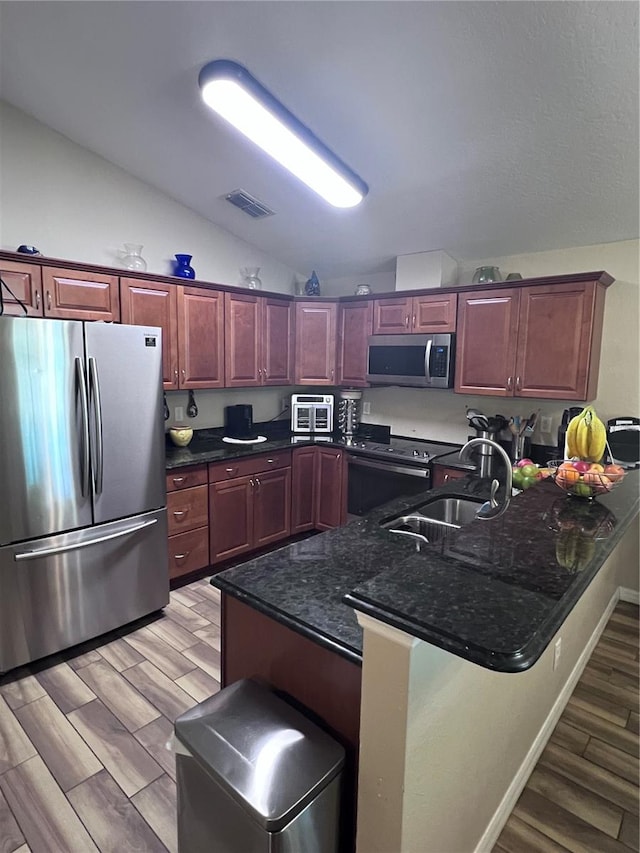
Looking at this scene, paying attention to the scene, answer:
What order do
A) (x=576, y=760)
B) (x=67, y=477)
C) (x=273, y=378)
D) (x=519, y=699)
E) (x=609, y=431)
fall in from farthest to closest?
(x=273, y=378) < (x=609, y=431) < (x=67, y=477) < (x=576, y=760) < (x=519, y=699)

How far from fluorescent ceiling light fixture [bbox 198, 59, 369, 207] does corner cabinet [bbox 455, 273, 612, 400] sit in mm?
1214

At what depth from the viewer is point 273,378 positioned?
4062 mm

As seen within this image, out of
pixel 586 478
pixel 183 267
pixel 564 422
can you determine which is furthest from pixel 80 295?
pixel 564 422

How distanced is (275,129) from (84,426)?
183cm

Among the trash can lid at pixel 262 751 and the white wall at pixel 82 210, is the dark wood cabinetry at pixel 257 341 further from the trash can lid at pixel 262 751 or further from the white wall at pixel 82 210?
the trash can lid at pixel 262 751

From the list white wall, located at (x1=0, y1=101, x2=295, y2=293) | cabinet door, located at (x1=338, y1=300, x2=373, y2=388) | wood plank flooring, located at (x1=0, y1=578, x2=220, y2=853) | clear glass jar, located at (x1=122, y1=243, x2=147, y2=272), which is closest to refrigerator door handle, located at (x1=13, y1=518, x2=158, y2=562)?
wood plank flooring, located at (x1=0, y1=578, x2=220, y2=853)

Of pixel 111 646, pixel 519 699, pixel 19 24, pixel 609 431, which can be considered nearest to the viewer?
pixel 519 699

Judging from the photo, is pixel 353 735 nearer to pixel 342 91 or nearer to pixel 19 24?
pixel 342 91

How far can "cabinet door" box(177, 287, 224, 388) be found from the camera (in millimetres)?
3377

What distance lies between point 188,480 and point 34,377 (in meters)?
1.23

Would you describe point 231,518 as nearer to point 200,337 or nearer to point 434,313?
point 200,337

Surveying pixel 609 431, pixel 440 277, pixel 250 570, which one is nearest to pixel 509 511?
pixel 250 570

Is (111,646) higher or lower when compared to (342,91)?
lower

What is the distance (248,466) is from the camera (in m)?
3.57
